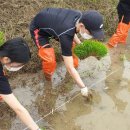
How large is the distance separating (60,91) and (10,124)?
91 cm

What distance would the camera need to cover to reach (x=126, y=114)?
14.0ft

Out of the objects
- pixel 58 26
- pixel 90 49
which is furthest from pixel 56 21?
pixel 90 49

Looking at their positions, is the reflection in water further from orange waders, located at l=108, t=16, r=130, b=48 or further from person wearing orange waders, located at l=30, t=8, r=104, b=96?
orange waders, located at l=108, t=16, r=130, b=48

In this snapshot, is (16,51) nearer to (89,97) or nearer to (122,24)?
(89,97)

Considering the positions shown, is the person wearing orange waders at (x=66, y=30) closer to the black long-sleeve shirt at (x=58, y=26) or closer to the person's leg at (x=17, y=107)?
the black long-sleeve shirt at (x=58, y=26)

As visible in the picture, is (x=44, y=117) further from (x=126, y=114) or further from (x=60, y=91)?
(x=126, y=114)

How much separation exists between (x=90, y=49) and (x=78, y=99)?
0.72 meters

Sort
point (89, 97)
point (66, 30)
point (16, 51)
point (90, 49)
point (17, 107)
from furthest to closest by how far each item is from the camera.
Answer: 1. point (90, 49)
2. point (89, 97)
3. point (66, 30)
4. point (17, 107)
5. point (16, 51)

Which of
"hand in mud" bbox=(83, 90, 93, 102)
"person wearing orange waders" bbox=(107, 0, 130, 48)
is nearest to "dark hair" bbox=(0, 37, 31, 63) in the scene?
"hand in mud" bbox=(83, 90, 93, 102)

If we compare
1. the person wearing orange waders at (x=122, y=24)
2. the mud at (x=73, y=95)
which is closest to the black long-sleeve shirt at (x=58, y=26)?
the mud at (x=73, y=95)

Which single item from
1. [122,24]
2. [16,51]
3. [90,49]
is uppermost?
[16,51]

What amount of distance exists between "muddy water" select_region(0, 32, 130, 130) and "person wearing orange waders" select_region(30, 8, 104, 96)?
300mm

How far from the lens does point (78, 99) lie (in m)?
4.49

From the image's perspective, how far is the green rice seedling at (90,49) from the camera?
4.66 metres
